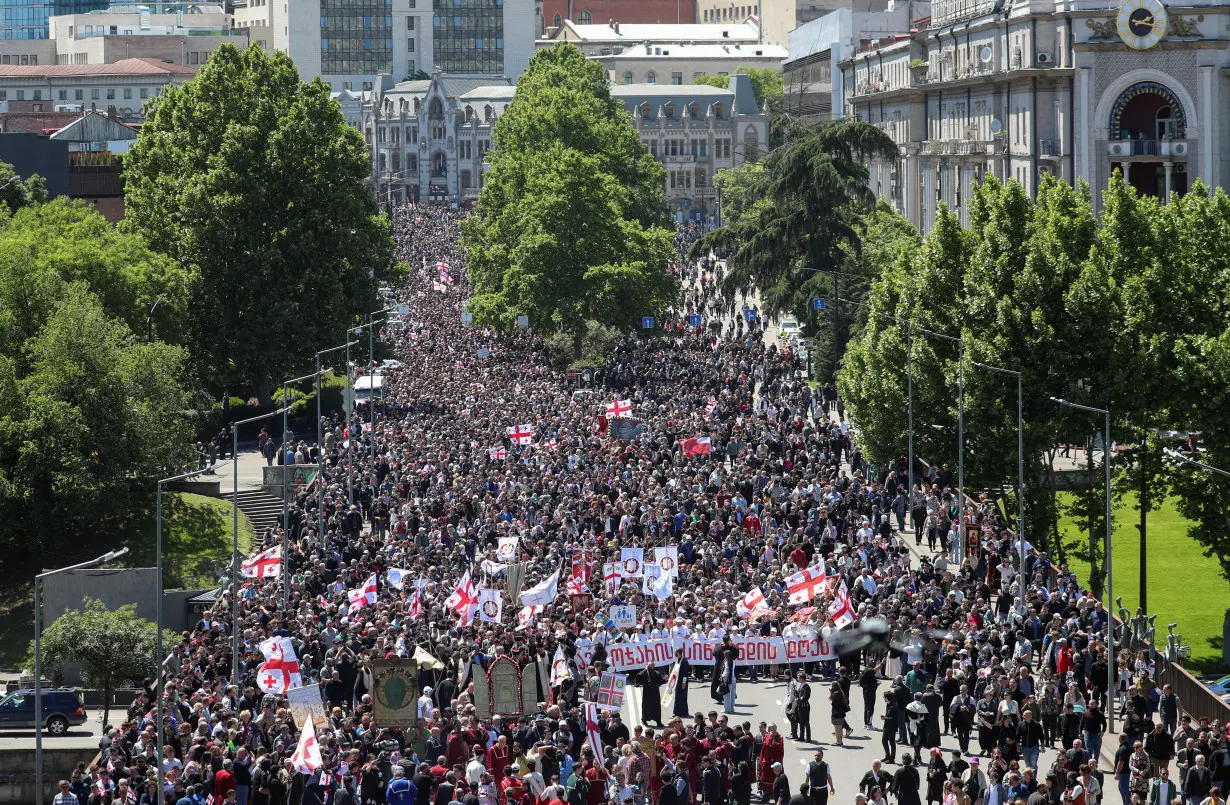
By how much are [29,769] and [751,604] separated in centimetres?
1542

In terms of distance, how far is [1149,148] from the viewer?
3339 inches

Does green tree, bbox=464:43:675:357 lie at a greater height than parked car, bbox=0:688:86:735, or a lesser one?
greater

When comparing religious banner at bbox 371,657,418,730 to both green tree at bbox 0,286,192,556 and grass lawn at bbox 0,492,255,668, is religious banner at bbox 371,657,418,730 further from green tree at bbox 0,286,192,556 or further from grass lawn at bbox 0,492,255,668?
green tree at bbox 0,286,192,556

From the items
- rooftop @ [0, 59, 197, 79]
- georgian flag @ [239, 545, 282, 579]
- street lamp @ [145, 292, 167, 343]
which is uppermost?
rooftop @ [0, 59, 197, 79]

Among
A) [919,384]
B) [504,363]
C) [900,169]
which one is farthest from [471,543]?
[900,169]

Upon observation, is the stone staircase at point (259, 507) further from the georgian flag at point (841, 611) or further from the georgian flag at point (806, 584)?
the georgian flag at point (841, 611)

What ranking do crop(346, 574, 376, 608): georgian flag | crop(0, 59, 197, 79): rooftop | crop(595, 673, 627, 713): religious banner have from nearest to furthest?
crop(595, 673, 627, 713): religious banner, crop(346, 574, 376, 608): georgian flag, crop(0, 59, 197, 79): rooftop

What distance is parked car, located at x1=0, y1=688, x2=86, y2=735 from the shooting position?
1658 inches

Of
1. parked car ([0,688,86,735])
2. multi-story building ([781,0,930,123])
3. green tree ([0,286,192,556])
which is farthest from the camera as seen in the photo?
multi-story building ([781,0,930,123])

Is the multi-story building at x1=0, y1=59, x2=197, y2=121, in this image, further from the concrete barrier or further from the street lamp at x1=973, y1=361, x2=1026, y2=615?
the concrete barrier

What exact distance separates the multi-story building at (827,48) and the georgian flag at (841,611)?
100055mm

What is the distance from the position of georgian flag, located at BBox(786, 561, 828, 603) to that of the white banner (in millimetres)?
1514

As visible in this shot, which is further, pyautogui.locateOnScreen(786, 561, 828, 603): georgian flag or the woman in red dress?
pyautogui.locateOnScreen(786, 561, 828, 603): georgian flag

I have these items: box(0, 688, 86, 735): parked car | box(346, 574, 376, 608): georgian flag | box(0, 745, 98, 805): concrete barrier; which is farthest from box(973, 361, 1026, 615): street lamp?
box(0, 688, 86, 735): parked car
